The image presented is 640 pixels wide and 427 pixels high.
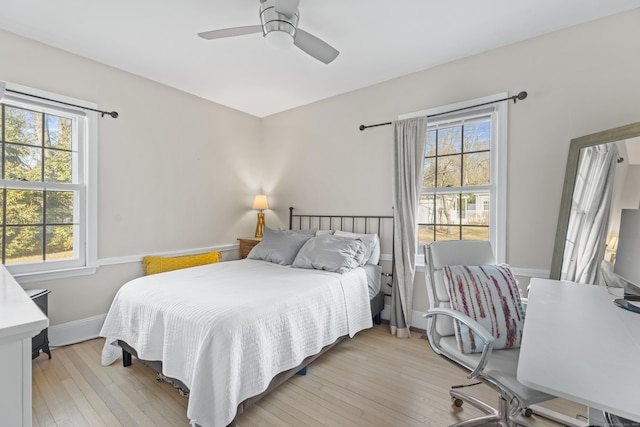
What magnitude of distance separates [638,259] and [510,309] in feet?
2.17

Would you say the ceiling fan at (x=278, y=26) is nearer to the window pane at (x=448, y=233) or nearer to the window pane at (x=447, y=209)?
the window pane at (x=447, y=209)

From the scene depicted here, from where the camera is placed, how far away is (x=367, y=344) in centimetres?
270

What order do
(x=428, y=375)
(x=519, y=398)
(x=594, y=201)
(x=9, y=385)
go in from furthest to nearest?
1. (x=428, y=375)
2. (x=594, y=201)
3. (x=519, y=398)
4. (x=9, y=385)

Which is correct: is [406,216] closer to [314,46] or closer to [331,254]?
[331,254]

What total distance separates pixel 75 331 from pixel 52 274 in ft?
1.84

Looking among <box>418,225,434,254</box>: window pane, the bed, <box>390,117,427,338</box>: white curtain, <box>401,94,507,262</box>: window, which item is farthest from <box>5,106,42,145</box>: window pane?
<box>418,225,434,254</box>: window pane

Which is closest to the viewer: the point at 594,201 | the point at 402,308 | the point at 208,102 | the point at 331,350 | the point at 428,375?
the point at 594,201

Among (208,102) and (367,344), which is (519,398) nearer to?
(367,344)

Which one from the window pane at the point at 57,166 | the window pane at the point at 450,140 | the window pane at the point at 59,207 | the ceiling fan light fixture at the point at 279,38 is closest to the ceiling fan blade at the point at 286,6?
the ceiling fan light fixture at the point at 279,38

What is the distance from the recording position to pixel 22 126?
2.51 metres

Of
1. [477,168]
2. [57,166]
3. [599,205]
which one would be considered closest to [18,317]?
[57,166]

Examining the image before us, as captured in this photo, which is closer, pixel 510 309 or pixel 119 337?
pixel 510 309

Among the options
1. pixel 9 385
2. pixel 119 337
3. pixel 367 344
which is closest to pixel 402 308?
pixel 367 344

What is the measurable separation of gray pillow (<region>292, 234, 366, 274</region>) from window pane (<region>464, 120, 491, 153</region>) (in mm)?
1399
